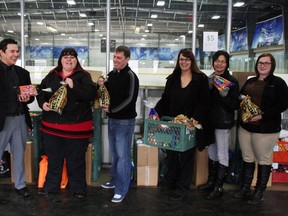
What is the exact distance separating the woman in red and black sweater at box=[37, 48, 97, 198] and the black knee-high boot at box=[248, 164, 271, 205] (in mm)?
1742

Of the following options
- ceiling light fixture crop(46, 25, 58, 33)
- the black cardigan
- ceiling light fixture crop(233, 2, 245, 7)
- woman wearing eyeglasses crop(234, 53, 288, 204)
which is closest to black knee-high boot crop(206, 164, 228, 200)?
woman wearing eyeglasses crop(234, 53, 288, 204)

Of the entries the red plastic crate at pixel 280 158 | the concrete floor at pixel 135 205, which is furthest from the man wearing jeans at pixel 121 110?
the red plastic crate at pixel 280 158

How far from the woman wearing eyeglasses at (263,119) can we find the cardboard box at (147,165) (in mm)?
988

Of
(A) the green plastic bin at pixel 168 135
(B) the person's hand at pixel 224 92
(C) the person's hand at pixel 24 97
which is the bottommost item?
(A) the green plastic bin at pixel 168 135

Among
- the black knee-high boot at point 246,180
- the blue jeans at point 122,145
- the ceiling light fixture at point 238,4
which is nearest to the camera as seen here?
the blue jeans at point 122,145

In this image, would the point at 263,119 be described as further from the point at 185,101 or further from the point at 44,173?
the point at 44,173

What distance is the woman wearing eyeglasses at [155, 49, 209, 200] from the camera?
290cm

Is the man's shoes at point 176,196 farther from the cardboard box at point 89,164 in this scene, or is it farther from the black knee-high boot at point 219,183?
the cardboard box at point 89,164

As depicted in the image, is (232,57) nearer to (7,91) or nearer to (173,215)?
(173,215)

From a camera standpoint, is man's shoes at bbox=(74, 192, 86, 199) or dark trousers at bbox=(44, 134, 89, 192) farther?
man's shoes at bbox=(74, 192, 86, 199)

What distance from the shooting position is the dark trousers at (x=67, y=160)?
3.00 m

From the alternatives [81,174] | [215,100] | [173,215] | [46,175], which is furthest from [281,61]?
[46,175]

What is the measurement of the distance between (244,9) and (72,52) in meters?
3.14

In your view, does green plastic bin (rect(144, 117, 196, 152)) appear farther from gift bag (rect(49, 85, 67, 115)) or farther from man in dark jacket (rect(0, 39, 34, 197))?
man in dark jacket (rect(0, 39, 34, 197))
